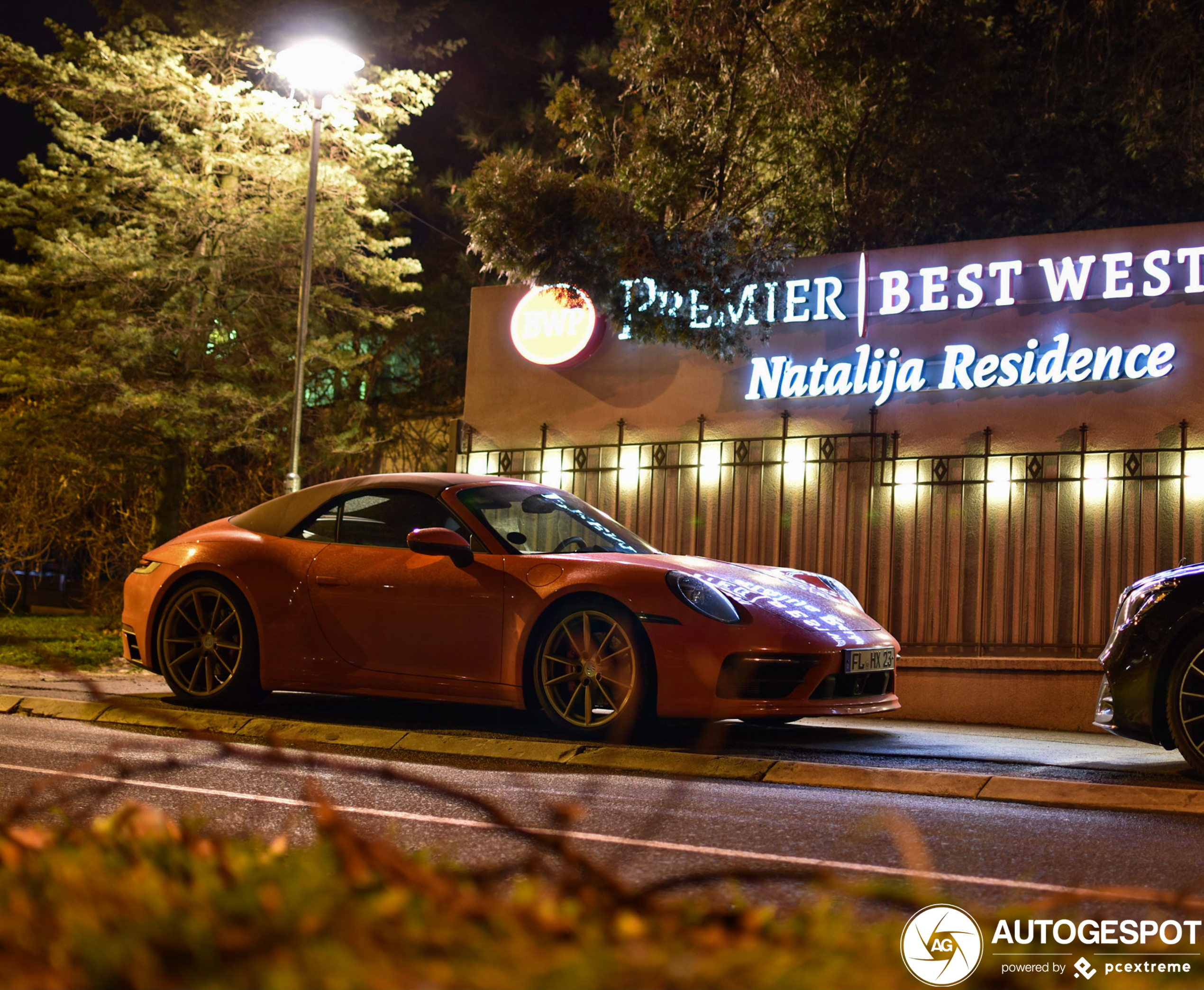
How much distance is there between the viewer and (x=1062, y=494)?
1105 cm

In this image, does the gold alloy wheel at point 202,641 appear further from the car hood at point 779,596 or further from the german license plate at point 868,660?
the german license plate at point 868,660

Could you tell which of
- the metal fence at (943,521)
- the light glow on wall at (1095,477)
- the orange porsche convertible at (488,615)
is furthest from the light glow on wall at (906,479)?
the orange porsche convertible at (488,615)

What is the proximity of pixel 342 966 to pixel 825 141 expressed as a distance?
56.3 feet

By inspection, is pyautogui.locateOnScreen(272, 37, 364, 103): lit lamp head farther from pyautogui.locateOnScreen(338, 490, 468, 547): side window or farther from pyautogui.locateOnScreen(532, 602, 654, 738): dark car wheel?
pyautogui.locateOnScreen(532, 602, 654, 738): dark car wheel

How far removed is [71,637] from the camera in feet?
47.5

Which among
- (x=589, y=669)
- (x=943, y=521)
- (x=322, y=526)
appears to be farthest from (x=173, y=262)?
(x=589, y=669)

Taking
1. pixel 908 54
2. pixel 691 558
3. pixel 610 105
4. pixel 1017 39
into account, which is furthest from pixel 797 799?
pixel 610 105

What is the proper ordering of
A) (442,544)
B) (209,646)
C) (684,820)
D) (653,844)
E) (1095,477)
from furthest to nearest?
1. (1095,477)
2. (209,646)
3. (442,544)
4. (684,820)
5. (653,844)

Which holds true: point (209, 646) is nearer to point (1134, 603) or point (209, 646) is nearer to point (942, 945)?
point (1134, 603)

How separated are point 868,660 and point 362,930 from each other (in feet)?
20.5

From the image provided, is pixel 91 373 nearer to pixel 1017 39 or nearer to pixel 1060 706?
pixel 1060 706

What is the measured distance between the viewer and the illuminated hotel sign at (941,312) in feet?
36.4

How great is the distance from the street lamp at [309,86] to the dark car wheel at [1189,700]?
8.90 meters
